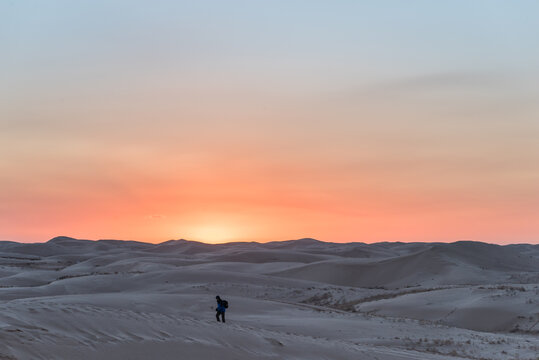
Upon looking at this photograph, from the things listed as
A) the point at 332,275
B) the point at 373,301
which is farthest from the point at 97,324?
the point at 332,275

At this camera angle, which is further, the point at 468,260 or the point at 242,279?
the point at 468,260

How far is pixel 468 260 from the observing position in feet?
193

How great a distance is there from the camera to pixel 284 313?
80.7ft

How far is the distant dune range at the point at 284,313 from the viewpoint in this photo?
10672mm

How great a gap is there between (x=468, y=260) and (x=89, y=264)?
36790 mm

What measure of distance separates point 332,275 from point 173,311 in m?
29.8

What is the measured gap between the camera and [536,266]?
64812 mm

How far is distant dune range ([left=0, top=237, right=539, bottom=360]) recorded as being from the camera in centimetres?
1067

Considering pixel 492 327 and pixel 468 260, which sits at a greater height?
pixel 468 260

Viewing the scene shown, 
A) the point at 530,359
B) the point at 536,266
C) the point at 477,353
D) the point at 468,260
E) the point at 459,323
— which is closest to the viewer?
the point at 530,359

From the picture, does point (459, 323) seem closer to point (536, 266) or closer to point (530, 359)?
point (530, 359)

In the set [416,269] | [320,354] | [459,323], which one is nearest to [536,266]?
[416,269]

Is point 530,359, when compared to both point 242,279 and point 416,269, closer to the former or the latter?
point 242,279

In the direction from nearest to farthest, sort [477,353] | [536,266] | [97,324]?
[97,324]
[477,353]
[536,266]
